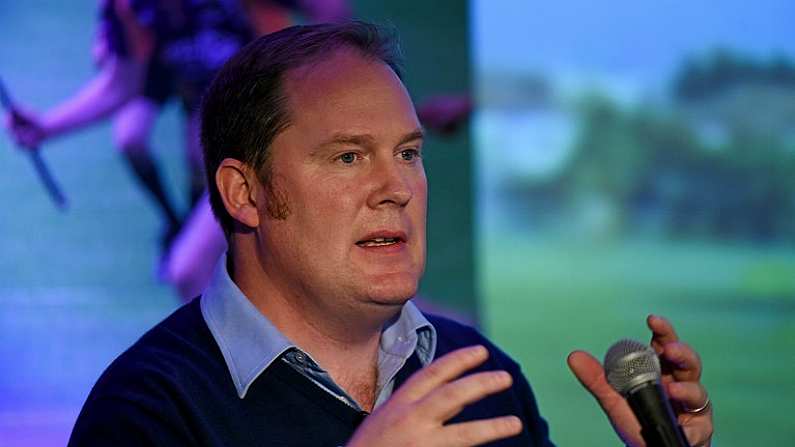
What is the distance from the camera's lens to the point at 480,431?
136 cm

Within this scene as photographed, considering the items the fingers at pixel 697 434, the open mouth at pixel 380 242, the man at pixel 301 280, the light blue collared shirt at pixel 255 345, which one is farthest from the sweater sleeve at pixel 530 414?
the open mouth at pixel 380 242

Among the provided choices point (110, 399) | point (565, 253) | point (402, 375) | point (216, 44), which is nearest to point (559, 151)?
point (565, 253)

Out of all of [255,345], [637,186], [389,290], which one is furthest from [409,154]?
[637,186]

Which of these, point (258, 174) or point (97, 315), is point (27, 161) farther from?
point (258, 174)

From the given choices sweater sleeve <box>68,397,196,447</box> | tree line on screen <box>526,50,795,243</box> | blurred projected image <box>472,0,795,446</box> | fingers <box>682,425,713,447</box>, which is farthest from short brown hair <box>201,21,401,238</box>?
tree line on screen <box>526,50,795,243</box>

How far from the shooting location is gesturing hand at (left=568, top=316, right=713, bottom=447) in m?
1.73

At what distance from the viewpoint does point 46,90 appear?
3.99 meters

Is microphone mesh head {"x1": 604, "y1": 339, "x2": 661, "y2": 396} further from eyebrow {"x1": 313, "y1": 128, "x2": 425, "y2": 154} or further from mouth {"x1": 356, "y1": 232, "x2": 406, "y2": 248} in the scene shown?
eyebrow {"x1": 313, "y1": 128, "x2": 425, "y2": 154}

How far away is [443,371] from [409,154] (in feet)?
1.90

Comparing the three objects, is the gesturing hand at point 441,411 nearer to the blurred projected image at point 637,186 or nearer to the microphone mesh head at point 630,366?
the microphone mesh head at point 630,366

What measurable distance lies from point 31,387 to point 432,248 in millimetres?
1578

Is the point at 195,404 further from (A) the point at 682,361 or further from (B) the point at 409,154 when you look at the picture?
(A) the point at 682,361

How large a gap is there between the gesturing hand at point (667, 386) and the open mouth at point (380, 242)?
34 cm

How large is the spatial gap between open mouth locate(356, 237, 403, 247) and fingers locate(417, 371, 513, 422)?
45 centimetres
